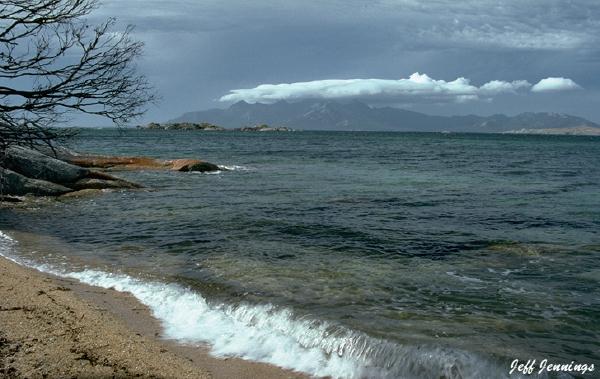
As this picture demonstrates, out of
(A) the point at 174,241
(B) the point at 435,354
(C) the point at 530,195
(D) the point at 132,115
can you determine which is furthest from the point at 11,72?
(C) the point at 530,195

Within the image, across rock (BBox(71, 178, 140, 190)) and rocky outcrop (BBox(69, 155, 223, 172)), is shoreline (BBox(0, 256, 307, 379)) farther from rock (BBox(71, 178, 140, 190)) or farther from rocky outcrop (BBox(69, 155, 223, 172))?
rocky outcrop (BBox(69, 155, 223, 172))

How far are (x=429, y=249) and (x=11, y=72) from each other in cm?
1054

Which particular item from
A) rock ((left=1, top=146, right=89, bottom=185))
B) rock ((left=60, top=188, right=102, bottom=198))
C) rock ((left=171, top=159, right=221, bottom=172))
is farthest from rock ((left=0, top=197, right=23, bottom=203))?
rock ((left=171, top=159, right=221, bottom=172))

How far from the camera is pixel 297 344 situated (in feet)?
24.9

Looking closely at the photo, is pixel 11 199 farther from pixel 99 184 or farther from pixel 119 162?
pixel 119 162

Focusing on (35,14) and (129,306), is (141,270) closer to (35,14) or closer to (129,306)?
(129,306)

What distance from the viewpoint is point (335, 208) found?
66.3 ft

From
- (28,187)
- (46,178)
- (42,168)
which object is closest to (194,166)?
(46,178)

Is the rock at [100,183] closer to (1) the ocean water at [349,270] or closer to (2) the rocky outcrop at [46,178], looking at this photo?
(2) the rocky outcrop at [46,178]

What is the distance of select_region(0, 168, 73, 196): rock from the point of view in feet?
72.4

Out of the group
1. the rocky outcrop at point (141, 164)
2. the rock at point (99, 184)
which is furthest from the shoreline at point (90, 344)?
the rocky outcrop at point (141, 164)
